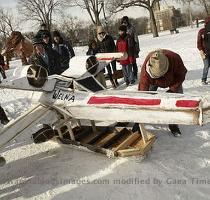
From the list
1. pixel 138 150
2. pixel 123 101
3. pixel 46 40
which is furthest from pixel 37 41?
pixel 123 101

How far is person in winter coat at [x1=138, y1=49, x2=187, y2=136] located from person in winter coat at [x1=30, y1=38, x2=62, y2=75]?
261 cm

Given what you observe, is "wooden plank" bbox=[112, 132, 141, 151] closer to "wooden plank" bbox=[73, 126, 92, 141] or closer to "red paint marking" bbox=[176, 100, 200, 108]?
"wooden plank" bbox=[73, 126, 92, 141]

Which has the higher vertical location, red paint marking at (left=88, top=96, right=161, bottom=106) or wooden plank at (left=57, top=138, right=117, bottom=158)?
red paint marking at (left=88, top=96, right=161, bottom=106)

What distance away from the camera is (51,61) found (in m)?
7.94

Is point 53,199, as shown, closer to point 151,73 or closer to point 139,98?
point 139,98

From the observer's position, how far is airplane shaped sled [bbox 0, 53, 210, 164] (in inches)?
165

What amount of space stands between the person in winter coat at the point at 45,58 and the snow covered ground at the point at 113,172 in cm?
161

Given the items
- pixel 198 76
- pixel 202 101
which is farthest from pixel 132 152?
pixel 198 76

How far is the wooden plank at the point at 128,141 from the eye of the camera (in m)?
5.63

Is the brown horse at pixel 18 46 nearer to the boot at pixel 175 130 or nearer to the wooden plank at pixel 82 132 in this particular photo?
the wooden plank at pixel 82 132

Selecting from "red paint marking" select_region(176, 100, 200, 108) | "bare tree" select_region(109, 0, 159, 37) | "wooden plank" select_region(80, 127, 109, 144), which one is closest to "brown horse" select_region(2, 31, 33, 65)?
"wooden plank" select_region(80, 127, 109, 144)

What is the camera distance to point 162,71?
5250 mm

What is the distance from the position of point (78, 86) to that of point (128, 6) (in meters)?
39.2

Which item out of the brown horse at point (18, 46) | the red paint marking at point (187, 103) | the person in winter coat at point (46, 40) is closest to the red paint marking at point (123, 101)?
the red paint marking at point (187, 103)
